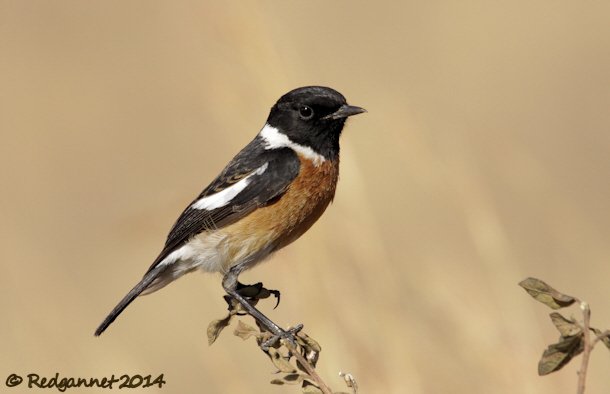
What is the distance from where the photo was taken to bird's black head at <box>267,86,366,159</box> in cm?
502

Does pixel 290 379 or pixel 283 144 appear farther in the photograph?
pixel 283 144

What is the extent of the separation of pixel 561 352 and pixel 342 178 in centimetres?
298

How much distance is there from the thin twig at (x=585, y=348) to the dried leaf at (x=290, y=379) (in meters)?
0.69

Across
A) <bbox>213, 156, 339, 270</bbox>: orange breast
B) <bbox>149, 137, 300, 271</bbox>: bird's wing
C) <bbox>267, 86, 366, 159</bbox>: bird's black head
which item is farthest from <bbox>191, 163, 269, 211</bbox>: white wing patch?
<bbox>267, 86, 366, 159</bbox>: bird's black head

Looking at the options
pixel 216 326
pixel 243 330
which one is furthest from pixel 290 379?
pixel 216 326

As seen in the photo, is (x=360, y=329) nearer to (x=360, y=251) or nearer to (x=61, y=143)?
(x=360, y=251)

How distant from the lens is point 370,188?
9.68 metres

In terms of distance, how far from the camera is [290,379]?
2.51 m

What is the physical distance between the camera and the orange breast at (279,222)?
4723 millimetres

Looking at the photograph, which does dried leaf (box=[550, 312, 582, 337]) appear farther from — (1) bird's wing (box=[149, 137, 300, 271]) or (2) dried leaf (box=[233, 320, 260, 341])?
(1) bird's wing (box=[149, 137, 300, 271])

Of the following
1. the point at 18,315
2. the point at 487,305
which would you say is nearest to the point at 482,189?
the point at 487,305

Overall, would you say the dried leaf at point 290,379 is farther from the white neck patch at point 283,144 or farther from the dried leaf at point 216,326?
the white neck patch at point 283,144

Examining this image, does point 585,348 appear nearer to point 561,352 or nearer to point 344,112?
point 561,352


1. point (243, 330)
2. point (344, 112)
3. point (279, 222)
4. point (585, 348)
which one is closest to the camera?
point (585, 348)
